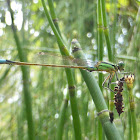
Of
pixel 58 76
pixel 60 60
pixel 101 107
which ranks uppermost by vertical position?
pixel 58 76

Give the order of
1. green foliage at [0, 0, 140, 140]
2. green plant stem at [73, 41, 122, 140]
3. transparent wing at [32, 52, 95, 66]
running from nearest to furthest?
1. green plant stem at [73, 41, 122, 140]
2. transparent wing at [32, 52, 95, 66]
3. green foliage at [0, 0, 140, 140]

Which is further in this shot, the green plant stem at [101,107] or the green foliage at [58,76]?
the green foliage at [58,76]

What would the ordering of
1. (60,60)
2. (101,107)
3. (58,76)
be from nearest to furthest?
(101,107) → (60,60) → (58,76)

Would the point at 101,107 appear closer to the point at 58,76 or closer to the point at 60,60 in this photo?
the point at 60,60

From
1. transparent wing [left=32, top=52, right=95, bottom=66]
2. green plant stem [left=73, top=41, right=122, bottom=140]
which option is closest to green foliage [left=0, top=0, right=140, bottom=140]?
transparent wing [left=32, top=52, right=95, bottom=66]

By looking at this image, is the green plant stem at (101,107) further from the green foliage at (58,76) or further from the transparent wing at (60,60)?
the green foliage at (58,76)

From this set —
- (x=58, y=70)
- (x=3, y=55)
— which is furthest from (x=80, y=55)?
(x=3, y=55)

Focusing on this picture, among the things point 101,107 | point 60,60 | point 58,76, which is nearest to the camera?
point 101,107

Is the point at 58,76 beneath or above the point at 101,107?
above

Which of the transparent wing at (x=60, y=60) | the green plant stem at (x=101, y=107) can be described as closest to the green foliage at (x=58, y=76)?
the transparent wing at (x=60, y=60)

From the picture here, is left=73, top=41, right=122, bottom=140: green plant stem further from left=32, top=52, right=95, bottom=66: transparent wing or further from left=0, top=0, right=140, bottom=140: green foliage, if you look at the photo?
left=0, top=0, right=140, bottom=140: green foliage

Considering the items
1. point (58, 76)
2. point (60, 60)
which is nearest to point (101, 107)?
point (60, 60)
